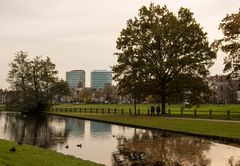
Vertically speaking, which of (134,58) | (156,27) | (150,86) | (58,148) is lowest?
(58,148)

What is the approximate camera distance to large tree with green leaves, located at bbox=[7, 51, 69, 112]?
313 feet

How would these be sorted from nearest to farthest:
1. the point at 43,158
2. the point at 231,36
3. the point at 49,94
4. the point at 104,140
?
the point at 43,158
the point at 104,140
the point at 231,36
the point at 49,94

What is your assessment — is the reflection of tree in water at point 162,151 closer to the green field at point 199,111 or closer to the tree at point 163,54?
the green field at point 199,111

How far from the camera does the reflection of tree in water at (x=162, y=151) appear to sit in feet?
69.9

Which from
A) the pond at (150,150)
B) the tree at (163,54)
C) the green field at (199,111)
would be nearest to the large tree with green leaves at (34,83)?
the green field at (199,111)

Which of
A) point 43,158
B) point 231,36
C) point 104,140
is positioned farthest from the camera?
point 231,36

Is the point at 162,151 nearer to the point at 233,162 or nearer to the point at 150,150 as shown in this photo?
the point at 150,150

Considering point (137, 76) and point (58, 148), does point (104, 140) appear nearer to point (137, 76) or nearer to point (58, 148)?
point (58, 148)

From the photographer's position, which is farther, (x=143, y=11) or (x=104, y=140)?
(x=143, y=11)

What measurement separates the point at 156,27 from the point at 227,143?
39598mm

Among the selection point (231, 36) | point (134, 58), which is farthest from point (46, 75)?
point (231, 36)

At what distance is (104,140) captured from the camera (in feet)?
109

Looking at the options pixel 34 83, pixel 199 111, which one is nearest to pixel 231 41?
pixel 199 111

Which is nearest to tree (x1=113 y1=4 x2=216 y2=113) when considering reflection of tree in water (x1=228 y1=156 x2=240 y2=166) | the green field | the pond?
the green field
